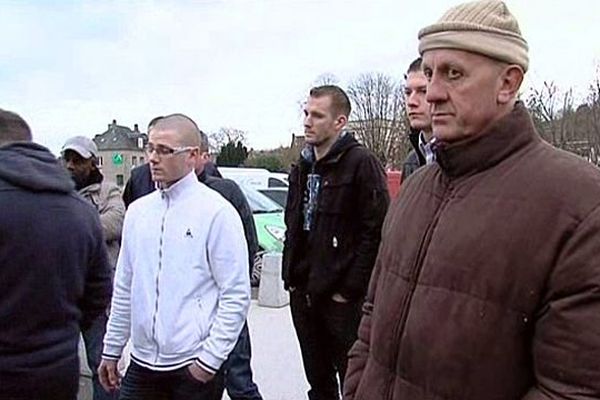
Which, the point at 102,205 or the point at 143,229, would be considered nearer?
the point at 143,229

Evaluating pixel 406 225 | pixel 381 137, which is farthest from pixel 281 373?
pixel 381 137

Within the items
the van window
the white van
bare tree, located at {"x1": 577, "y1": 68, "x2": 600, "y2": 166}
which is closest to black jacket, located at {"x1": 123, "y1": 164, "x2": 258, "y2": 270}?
the white van

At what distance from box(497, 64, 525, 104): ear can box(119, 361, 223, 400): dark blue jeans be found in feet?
6.38

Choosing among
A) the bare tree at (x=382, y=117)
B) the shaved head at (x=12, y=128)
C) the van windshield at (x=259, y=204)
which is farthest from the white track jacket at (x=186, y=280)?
the bare tree at (x=382, y=117)

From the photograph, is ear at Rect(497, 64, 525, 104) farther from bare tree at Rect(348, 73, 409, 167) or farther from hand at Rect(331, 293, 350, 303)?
bare tree at Rect(348, 73, 409, 167)

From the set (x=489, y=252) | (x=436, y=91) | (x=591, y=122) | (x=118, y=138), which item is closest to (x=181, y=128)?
(x=436, y=91)

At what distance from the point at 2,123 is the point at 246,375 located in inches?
116

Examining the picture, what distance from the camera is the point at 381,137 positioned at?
148 ft

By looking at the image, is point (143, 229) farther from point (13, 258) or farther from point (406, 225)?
point (406, 225)

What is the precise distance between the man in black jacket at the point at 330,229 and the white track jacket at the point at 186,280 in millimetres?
999

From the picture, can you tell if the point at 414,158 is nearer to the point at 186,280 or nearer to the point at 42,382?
the point at 186,280

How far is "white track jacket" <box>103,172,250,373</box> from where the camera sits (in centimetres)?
329

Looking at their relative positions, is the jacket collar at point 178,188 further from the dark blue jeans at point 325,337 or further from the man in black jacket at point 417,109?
the dark blue jeans at point 325,337

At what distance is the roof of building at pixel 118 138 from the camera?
72312 mm
